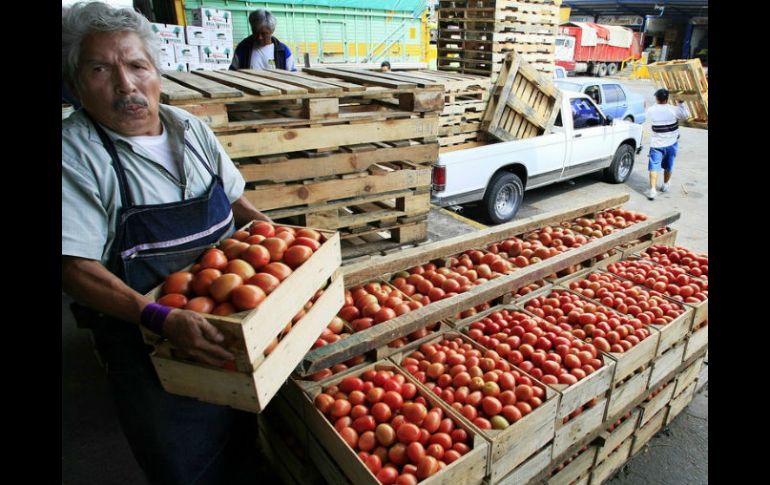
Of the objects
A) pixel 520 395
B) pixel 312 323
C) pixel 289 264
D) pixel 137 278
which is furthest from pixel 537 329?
pixel 137 278

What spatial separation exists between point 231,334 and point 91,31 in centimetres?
136

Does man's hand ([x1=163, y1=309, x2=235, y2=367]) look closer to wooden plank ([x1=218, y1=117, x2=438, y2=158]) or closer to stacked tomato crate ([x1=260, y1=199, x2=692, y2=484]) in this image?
stacked tomato crate ([x1=260, y1=199, x2=692, y2=484])

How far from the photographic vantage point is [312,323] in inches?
94.2

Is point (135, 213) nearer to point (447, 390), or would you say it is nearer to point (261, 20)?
point (447, 390)

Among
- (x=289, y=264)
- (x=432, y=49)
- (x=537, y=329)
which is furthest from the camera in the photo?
(x=432, y=49)

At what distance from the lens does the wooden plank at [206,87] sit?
3.32m

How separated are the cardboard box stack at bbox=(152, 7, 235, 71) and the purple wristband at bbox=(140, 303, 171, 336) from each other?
14108 mm

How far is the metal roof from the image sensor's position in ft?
141

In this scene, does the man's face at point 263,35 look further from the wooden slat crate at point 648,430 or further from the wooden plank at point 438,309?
the wooden slat crate at point 648,430

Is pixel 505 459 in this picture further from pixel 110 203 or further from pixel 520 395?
pixel 110 203

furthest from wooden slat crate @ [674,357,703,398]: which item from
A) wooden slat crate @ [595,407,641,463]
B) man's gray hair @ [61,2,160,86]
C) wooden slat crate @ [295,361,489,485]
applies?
man's gray hair @ [61,2,160,86]

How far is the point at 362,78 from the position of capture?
4.17 metres

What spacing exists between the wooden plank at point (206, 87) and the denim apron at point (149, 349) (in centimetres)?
111

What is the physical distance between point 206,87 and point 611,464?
3902 millimetres
